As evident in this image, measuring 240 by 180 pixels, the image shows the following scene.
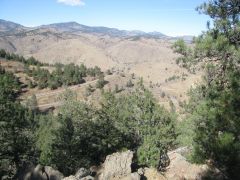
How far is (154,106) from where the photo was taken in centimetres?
5019

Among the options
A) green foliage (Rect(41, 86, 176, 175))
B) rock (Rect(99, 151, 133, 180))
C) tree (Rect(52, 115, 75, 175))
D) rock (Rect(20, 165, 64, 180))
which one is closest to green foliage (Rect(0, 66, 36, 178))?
tree (Rect(52, 115, 75, 175))

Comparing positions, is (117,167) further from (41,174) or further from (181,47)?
(181,47)

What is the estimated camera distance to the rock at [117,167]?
25.9 m

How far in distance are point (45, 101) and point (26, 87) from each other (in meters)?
25.0

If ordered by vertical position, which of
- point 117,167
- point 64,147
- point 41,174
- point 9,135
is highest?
point 117,167

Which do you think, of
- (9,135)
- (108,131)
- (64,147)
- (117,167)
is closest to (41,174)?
(117,167)

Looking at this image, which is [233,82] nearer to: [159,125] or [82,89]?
[159,125]

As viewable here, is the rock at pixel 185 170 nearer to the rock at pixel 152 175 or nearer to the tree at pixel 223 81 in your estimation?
the rock at pixel 152 175

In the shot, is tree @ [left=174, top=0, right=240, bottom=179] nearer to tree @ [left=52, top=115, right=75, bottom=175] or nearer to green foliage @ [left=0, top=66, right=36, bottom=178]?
green foliage @ [left=0, top=66, right=36, bottom=178]

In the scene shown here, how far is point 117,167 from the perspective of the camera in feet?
86.3

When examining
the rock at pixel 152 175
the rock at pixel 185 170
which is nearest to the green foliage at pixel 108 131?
the rock at pixel 185 170

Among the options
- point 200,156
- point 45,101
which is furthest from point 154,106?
point 45,101

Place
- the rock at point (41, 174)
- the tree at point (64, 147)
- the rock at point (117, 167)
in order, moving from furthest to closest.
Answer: the tree at point (64, 147) < the rock at point (41, 174) < the rock at point (117, 167)

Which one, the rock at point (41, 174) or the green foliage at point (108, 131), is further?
the green foliage at point (108, 131)
